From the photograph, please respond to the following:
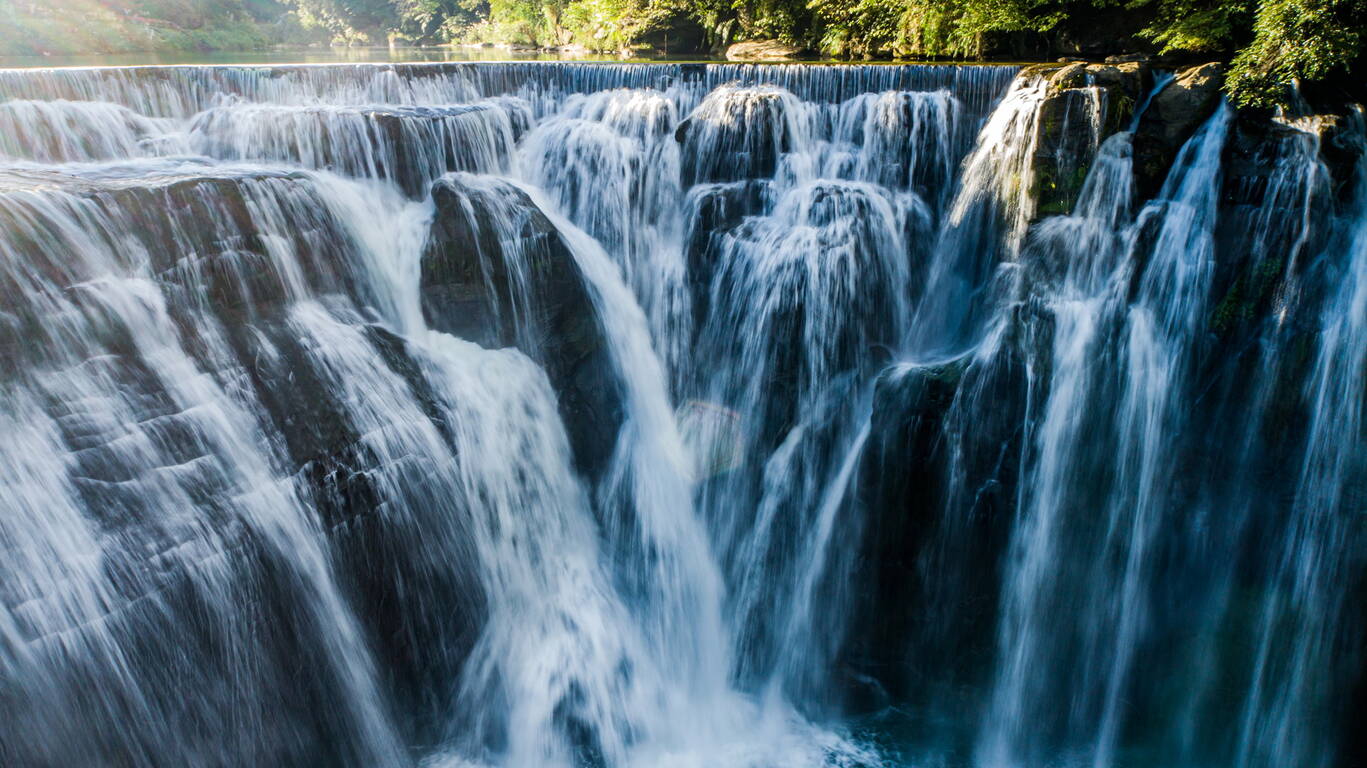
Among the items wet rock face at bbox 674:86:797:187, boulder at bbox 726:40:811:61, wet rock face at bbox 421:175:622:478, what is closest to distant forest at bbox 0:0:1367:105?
boulder at bbox 726:40:811:61

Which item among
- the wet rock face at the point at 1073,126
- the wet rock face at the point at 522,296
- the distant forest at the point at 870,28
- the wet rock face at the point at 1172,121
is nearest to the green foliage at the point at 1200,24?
the distant forest at the point at 870,28

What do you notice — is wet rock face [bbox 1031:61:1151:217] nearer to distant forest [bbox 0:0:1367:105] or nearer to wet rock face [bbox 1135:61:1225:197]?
wet rock face [bbox 1135:61:1225:197]

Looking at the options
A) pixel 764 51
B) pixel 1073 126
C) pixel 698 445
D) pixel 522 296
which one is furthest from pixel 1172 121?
pixel 764 51

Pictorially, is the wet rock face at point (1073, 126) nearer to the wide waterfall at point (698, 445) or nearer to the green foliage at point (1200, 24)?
the wide waterfall at point (698, 445)

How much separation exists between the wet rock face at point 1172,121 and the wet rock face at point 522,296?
5931 mm

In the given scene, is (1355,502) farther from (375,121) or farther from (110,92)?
(110,92)

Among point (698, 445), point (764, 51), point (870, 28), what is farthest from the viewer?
point (764, 51)

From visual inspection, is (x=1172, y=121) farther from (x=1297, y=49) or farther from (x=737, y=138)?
(x=737, y=138)

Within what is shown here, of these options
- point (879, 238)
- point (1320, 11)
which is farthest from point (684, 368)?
point (1320, 11)

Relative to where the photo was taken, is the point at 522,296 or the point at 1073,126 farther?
the point at 522,296

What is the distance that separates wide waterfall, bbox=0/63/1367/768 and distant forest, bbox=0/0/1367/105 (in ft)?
2.91

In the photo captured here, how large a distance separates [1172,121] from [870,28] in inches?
373

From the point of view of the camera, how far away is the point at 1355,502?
613 centimetres

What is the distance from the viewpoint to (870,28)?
15969mm
